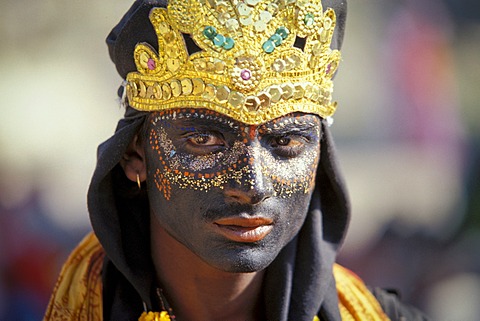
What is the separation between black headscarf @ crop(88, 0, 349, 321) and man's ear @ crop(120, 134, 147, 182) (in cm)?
5

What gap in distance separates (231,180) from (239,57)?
1.16 feet

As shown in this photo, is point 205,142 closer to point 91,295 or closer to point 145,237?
point 145,237

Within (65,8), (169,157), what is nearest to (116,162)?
(169,157)

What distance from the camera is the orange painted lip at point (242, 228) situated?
2.34m

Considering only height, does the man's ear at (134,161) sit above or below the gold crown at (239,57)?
below

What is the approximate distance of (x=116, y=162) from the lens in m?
2.54

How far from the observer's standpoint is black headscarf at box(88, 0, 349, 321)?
2.55m

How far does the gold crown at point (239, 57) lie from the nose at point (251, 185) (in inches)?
4.4

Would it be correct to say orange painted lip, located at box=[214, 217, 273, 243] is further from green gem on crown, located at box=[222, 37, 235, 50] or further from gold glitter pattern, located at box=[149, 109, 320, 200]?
green gem on crown, located at box=[222, 37, 235, 50]

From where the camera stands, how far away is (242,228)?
2.36 m

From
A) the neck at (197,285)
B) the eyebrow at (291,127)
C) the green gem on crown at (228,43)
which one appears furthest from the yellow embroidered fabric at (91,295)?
the green gem on crown at (228,43)

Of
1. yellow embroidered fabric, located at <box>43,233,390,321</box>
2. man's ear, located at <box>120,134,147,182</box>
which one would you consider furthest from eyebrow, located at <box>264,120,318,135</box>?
yellow embroidered fabric, located at <box>43,233,390,321</box>

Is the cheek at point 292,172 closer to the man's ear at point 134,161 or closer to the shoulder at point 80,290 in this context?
the man's ear at point 134,161

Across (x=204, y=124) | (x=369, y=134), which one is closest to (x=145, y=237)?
(x=204, y=124)
